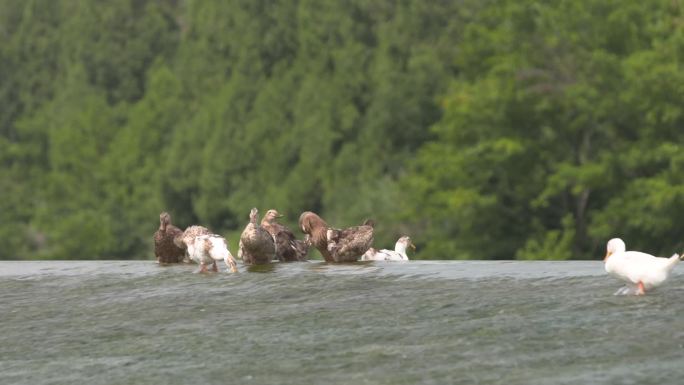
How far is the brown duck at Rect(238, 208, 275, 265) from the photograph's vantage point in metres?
16.0

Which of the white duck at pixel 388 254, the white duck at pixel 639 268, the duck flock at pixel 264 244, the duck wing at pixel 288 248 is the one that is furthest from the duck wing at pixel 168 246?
the white duck at pixel 639 268

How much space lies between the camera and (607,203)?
43.6 m

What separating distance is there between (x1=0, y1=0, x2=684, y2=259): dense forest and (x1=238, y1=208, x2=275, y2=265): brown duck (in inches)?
937

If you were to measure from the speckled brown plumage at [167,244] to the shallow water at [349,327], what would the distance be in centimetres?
79

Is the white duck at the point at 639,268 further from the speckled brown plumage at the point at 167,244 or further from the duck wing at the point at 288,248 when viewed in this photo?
the speckled brown plumage at the point at 167,244

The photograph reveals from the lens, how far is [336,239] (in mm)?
16641

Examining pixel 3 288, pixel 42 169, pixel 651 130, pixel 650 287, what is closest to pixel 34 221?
pixel 42 169

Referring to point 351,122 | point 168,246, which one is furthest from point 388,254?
point 351,122

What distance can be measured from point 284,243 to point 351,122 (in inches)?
1439

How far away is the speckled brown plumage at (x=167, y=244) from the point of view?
1714 cm

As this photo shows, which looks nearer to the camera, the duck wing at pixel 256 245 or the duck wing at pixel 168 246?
the duck wing at pixel 256 245

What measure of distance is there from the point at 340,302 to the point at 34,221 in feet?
173

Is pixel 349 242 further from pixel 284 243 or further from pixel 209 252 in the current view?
pixel 209 252

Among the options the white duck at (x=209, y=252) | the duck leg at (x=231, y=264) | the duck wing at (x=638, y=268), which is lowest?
the duck wing at (x=638, y=268)
